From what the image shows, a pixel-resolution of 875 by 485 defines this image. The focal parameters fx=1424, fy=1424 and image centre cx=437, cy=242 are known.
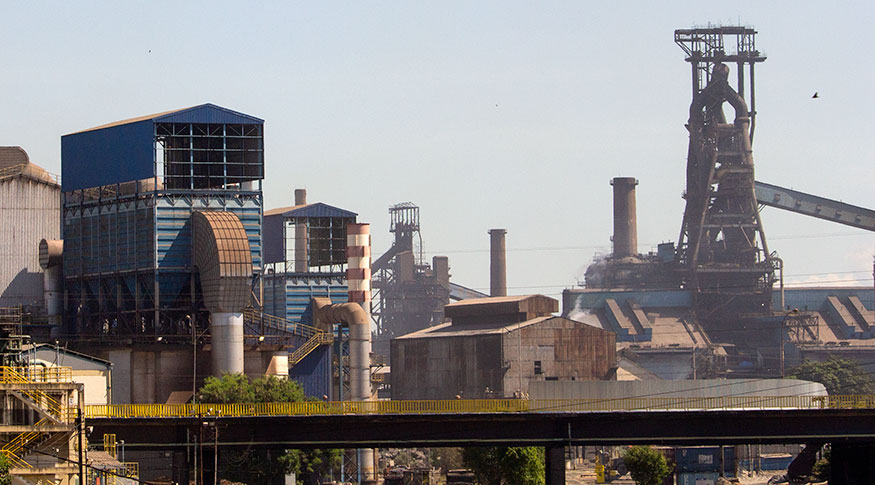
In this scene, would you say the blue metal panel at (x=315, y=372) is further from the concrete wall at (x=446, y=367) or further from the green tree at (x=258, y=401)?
the concrete wall at (x=446, y=367)

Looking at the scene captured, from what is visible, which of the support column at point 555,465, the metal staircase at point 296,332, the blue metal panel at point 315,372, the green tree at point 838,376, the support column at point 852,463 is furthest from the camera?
the green tree at point 838,376

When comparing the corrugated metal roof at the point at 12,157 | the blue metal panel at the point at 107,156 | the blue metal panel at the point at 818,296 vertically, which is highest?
the corrugated metal roof at the point at 12,157

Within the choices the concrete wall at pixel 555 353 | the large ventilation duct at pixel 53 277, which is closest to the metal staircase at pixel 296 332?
the large ventilation duct at pixel 53 277

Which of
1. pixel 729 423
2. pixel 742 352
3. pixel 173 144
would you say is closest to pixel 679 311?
pixel 742 352

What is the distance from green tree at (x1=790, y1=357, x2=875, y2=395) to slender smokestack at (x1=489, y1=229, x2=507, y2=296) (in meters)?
38.4

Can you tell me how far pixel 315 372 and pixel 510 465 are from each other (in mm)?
17185

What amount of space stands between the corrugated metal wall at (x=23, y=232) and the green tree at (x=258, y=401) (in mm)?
27645

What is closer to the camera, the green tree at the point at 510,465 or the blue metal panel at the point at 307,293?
the green tree at the point at 510,465

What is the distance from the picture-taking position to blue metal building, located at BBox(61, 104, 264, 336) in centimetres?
7769

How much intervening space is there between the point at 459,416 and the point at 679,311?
99540mm

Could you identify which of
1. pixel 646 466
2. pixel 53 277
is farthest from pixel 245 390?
pixel 646 466

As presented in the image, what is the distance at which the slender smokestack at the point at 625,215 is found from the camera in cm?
16000

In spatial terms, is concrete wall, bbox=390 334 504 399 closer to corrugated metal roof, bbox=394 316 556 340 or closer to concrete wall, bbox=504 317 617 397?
corrugated metal roof, bbox=394 316 556 340

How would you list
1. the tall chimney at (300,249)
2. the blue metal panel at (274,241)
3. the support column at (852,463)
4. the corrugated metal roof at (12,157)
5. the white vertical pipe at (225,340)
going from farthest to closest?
the corrugated metal roof at (12,157)
the blue metal panel at (274,241)
the tall chimney at (300,249)
the white vertical pipe at (225,340)
the support column at (852,463)
